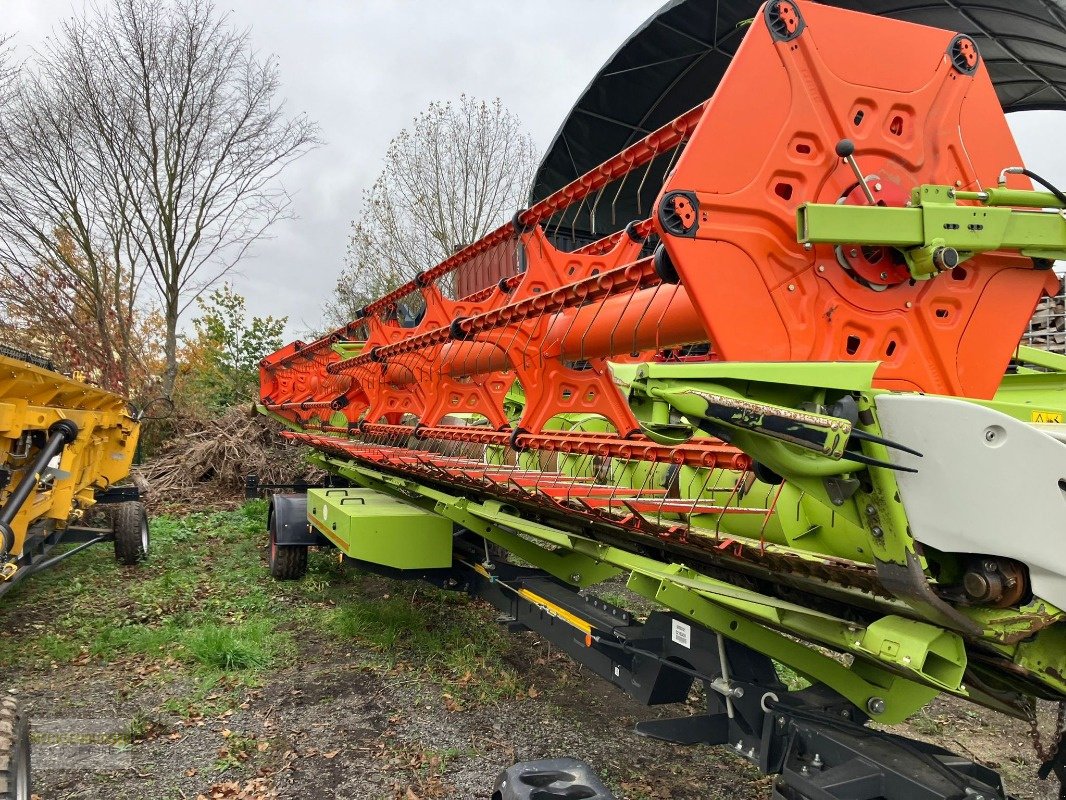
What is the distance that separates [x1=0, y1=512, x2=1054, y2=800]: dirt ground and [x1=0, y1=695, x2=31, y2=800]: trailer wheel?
926 millimetres

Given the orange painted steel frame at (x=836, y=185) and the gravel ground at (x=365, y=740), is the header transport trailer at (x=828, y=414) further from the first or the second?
the gravel ground at (x=365, y=740)

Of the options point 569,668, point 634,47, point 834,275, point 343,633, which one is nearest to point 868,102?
point 834,275

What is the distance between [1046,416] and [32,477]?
17.5 ft

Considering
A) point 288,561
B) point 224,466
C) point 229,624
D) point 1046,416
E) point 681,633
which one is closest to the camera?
point 1046,416

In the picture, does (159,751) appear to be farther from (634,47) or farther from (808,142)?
(634,47)

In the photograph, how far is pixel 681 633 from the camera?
2.66 metres

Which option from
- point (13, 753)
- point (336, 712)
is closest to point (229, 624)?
point (336, 712)

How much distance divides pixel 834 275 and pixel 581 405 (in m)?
1.45

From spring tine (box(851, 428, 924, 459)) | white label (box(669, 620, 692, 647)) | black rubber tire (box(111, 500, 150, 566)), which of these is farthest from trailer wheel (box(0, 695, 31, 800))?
black rubber tire (box(111, 500, 150, 566))

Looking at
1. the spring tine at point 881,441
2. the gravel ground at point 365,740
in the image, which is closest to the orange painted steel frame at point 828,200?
the spring tine at point 881,441

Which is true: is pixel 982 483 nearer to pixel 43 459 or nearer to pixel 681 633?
pixel 681 633

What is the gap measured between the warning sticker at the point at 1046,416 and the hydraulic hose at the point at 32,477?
5.09 m

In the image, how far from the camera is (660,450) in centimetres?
249

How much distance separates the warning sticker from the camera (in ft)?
5.81
